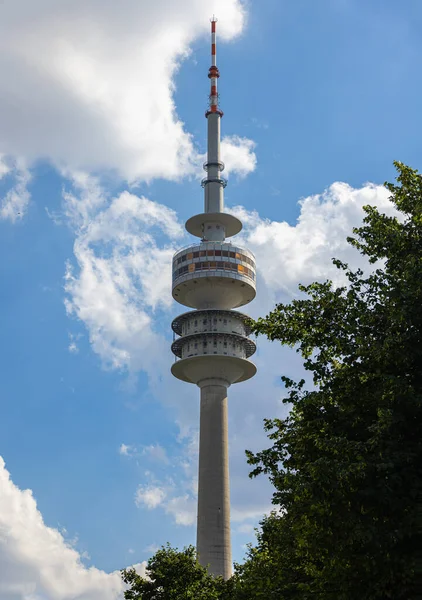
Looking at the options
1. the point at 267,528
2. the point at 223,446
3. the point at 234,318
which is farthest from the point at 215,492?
the point at 267,528

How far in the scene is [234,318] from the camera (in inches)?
4008

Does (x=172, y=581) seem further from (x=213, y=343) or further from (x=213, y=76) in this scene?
(x=213, y=76)

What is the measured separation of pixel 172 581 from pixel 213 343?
4688 cm

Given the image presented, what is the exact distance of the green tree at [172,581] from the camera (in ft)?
176

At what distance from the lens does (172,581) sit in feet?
178

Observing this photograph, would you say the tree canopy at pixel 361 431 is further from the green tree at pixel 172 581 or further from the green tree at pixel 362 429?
the green tree at pixel 172 581

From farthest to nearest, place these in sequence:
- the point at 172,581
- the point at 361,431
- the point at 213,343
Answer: the point at 213,343
the point at 172,581
the point at 361,431

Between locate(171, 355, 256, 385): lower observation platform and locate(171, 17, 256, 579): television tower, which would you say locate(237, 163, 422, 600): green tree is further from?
locate(171, 355, 256, 385): lower observation platform

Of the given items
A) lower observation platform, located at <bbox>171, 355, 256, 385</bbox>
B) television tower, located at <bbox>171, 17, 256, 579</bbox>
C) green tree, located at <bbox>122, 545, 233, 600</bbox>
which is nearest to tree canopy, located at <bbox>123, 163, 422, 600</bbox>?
green tree, located at <bbox>122, 545, 233, 600</bbox>

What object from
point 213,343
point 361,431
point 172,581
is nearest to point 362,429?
point 361,431

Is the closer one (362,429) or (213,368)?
(362,429)

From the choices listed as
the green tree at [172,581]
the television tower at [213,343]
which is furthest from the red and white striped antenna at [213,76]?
the green tree at [172,581]

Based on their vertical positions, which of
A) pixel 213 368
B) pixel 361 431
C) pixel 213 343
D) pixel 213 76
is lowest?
pixel 361 431

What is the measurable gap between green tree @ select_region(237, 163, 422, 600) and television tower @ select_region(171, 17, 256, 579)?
62.1m
